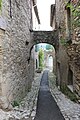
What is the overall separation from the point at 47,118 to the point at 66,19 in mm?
5031

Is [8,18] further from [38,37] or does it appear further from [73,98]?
[38,37]

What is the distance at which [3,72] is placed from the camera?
17.8 feet

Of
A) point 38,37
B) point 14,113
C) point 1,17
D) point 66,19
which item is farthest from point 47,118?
point 38,37

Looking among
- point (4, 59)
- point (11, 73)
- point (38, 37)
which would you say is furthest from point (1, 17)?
point (38, 37)

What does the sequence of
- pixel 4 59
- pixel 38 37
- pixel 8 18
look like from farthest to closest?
pixel 38 37
pixel 8 18
pixel 4 59

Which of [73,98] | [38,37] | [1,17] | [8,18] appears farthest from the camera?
[38,37]

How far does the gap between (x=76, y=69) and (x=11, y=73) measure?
7.33 feet

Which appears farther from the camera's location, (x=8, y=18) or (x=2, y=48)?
(x=8, y=18)

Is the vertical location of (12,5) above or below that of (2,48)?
above

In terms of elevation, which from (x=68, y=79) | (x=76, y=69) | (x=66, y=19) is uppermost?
(x=66, y=19)

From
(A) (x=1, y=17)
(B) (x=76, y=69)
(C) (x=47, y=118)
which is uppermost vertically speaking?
(A) (x=1, y=17)

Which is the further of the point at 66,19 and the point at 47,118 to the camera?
the point at 66,19

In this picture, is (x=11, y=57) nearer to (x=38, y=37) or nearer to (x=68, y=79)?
(x=68, y=79)

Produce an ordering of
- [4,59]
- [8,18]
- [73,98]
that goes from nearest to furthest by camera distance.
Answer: [4,59] < [8,18] < [73,98]
